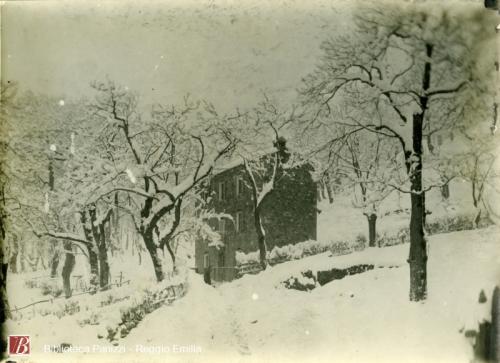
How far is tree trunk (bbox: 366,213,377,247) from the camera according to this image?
15.1ft

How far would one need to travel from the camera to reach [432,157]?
4.66 m

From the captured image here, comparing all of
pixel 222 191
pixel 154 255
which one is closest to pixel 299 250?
pixel 222 191

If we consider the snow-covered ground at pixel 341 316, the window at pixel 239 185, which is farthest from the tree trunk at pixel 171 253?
the window at pixel 239 185

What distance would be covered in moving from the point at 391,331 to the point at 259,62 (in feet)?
11.3

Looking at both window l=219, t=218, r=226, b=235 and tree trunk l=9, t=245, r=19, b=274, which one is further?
tree trunk l=9, t=245, r=19, b=274

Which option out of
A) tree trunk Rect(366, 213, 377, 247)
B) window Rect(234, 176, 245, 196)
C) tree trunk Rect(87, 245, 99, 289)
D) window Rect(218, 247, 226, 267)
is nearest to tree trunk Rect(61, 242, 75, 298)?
tree trunk Rect(87, 245, 99, 289)

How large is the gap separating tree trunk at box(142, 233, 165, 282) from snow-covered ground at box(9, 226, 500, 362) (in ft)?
1.18

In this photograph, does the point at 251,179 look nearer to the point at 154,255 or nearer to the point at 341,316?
the point at 154,255

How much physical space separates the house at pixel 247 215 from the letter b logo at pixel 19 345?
7.17 feet

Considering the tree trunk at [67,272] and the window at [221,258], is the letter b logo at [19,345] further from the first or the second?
the window at [221,258]

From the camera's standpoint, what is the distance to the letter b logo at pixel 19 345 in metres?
4.68

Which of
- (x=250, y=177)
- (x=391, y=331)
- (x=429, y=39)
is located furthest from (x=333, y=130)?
(x=391, y=331)

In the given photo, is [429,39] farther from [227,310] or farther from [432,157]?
[227,310]

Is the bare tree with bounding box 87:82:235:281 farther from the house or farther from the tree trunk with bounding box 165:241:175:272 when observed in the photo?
the house
